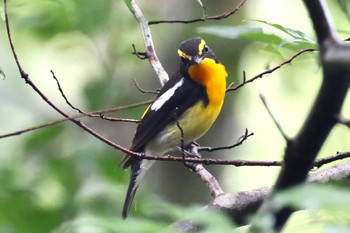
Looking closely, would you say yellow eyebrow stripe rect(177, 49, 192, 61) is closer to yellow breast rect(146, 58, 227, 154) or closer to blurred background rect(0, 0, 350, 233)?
yellow breast rect(146, 58, 227, 154)

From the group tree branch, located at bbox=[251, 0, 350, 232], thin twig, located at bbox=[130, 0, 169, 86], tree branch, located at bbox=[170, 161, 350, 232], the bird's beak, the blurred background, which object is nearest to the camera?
tree branch, located at bbox=[251, 0, 350, 232]

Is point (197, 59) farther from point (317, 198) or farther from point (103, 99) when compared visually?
point (317, 198)

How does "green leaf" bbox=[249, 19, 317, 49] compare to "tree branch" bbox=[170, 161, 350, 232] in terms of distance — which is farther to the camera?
"tree branch" bbox=[170, 161, 350, 232]

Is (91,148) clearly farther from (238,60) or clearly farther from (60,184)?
(238,60)

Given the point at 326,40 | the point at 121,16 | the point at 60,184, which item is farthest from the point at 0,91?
the point at 326,40

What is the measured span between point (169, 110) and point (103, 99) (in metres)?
0.62

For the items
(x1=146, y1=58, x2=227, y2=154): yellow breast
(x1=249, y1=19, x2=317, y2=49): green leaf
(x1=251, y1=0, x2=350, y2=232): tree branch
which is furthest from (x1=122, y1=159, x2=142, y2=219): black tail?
(x1=251, y1=0, x2=350, y2=232): tree branch

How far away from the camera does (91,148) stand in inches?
173

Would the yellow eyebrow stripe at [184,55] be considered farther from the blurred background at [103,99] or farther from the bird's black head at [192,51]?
the blurred background at [103,99]

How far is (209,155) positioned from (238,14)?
4.19 feet

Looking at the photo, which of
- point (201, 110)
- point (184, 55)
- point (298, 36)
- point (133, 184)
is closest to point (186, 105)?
point (201, 110)

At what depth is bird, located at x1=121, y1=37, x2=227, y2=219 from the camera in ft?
13.9

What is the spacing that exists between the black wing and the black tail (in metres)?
0.13

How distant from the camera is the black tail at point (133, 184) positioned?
3.98 metres
